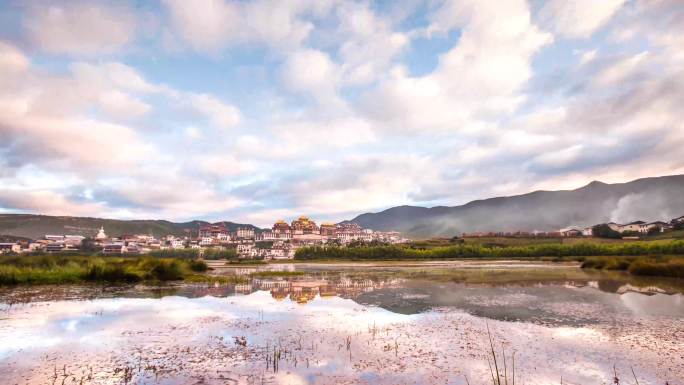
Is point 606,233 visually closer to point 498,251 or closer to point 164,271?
point 498,251

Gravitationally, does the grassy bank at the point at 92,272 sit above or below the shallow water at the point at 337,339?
above

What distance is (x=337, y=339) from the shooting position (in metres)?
14.6

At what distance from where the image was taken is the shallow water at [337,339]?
1061 centimetres

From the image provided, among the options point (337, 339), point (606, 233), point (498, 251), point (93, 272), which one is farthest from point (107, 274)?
point (606, 233)

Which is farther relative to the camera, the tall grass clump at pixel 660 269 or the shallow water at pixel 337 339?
the tall grass clump at pixel 660 269

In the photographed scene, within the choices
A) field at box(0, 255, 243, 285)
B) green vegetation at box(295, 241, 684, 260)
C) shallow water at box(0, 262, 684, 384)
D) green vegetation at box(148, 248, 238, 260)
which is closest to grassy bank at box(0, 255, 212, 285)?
field at box(0, 255, 243, 285)

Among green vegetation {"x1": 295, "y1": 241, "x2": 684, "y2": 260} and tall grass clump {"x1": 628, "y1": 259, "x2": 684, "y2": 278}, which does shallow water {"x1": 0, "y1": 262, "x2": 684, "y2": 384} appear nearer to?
tall grass clump {"x1": 628, "y1": 259, "x2": 684, "y2": 278}

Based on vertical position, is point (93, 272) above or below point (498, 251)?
above

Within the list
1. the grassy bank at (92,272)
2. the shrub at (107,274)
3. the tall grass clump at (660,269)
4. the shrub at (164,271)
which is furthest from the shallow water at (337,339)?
the tall grass clump at (660,269)

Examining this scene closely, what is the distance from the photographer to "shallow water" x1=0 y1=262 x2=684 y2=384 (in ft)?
34.8

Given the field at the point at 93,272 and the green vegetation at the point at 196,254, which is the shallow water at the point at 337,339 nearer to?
the field at the point at 93,272

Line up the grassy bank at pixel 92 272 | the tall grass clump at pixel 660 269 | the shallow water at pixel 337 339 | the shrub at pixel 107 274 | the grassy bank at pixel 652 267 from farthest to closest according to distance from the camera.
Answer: the grassy bank at pixel 652 267, the tall grass clump at pixel 660 269, the shrub at pixel 107 274, the grassy bank at pixel 92 272, the shallow water at pixel 337 339

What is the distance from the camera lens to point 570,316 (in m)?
18.6

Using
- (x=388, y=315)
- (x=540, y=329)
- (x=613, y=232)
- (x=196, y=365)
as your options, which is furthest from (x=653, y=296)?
(x=613, y=232)
